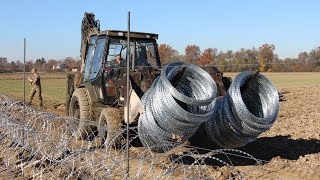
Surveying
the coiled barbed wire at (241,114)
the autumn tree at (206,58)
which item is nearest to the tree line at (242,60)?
the autumn tree at (206,58)

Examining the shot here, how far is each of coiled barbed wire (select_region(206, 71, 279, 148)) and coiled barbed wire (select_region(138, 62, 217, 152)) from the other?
0.33 m

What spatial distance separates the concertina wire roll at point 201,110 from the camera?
22.6 feet

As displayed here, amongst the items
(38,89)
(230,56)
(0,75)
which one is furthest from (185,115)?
(0,75)

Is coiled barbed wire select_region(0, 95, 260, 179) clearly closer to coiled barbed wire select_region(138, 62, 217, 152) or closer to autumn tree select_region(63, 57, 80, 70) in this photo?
coiled barbed wire select_region(138, 62, 217, 152)

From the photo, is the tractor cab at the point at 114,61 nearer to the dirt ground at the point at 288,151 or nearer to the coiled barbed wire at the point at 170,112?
the coiled barbed wire at the point at 170,112

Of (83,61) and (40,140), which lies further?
(83,61)

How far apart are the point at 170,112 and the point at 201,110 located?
0.79m

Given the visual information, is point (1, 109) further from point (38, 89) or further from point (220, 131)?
point (38, 89)

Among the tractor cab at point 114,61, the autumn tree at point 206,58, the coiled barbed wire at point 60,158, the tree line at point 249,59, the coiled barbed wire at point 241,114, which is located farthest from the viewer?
the autumn tree at point 206,58

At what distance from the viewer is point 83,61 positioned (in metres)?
11.4

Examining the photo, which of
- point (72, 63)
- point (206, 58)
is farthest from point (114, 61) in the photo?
point (72, 63)

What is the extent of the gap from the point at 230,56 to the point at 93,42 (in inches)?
697

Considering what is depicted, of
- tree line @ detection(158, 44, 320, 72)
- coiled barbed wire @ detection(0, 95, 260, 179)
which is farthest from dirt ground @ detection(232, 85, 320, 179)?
tree line @ detection(158, 44, 320, 72)

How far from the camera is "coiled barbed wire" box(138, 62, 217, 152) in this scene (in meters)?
6.82
